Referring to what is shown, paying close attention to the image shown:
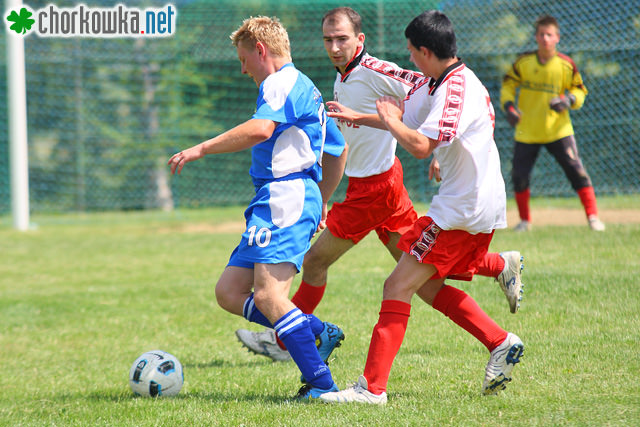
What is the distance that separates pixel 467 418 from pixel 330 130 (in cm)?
183

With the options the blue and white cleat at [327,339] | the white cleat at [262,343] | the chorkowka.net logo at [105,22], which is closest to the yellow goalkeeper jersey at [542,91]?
the white cleat at [262,343]

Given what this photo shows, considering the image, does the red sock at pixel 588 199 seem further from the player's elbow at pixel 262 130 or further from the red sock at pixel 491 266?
the player's elbow at pixel 262 130

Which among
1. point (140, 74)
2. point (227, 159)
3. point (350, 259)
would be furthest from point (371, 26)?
point (350, 259)

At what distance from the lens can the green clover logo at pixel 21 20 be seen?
14202 mm

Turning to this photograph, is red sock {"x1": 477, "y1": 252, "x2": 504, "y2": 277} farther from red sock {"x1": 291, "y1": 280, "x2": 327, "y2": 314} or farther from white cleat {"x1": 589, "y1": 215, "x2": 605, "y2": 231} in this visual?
white cleat {"x1": 589, "y1": 215, "x2": 605, "y2": 231}

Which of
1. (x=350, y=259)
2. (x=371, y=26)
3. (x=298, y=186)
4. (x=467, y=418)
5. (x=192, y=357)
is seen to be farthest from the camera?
(x=371, y=26)

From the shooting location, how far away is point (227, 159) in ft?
58.8

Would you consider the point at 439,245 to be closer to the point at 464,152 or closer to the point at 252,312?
the point at 464,152

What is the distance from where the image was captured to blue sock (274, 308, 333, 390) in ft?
12.8

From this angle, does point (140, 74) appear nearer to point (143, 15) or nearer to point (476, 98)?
point (143, 15)

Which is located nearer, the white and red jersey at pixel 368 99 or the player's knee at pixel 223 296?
the player's knee at pixel 223 296

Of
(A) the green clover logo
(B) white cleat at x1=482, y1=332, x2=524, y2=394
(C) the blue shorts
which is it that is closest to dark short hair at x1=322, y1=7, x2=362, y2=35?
(C) the blue shorts

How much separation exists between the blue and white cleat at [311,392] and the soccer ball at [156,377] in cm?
84

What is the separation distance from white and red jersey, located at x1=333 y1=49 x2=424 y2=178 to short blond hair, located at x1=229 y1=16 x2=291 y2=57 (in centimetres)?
140
